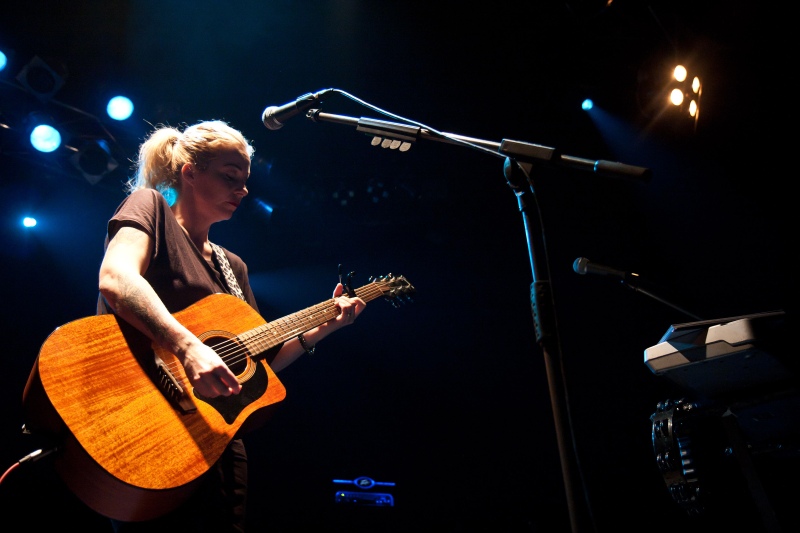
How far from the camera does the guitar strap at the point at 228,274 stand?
2.72 meters

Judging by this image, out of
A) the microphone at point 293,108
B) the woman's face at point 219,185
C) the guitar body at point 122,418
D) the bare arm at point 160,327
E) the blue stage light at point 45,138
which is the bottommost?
the guitar body at point 122,418

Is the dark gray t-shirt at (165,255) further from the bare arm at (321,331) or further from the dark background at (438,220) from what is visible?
the dark background at (438,220)

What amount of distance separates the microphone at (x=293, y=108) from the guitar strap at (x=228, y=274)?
80cm

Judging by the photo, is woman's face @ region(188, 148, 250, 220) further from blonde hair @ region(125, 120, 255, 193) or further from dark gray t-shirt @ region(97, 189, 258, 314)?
dark gray t-shirt @ region(97, 189, 258, 314)

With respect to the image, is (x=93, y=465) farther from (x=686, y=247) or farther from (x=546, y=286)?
(x=686, y=247)

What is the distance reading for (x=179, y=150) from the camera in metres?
2.86

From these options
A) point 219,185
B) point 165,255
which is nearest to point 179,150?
point 219,185

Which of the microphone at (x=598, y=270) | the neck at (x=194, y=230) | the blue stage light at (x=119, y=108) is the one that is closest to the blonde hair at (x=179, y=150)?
the neck at (x=194, y=230)

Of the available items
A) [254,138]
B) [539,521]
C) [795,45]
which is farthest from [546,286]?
[795,45]

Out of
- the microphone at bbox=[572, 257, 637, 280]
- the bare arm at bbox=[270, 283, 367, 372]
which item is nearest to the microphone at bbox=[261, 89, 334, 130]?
the bare arm at bbox=[270, 283, 367, 372]

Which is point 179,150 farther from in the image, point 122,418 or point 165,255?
point 122,418

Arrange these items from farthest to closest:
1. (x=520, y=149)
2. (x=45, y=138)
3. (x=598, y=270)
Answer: (x=45, y=138)
(x=598, y=270)
(x=520, y=149)

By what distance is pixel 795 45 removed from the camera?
4512mm

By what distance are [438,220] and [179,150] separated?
349 centimetres
